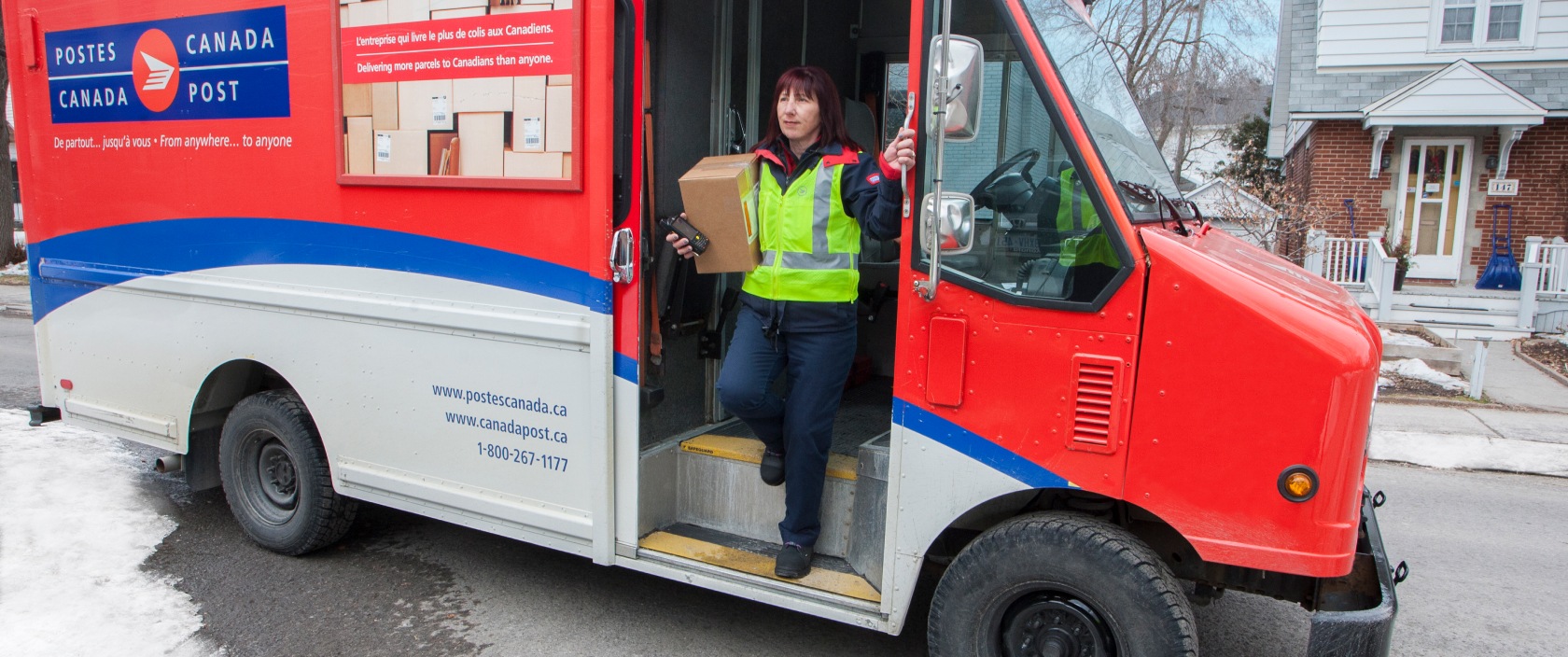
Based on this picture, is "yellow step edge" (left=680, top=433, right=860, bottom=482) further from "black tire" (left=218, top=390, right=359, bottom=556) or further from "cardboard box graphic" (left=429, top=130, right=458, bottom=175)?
"black tire" (left=218, top=390, right=359, bottom=556)

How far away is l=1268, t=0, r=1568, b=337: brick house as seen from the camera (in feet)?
48.3

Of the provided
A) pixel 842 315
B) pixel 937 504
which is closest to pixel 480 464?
pixel 842 315

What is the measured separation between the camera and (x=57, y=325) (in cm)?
515

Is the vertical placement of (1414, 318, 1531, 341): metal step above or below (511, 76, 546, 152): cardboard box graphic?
below

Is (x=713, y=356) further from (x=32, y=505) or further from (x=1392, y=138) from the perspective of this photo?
(x=1392, y=138)

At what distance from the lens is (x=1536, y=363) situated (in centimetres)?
1083

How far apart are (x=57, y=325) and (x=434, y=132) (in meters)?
2.86

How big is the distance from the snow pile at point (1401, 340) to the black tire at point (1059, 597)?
29.8 feet

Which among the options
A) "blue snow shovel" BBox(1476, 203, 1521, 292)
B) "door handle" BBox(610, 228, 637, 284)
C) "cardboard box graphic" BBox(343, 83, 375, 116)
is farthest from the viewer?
"blue snow shovel" BBox(1476, 203, 1521, 292)

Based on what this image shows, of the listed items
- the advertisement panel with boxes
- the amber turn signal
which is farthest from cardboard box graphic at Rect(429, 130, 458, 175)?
the amber turn signal

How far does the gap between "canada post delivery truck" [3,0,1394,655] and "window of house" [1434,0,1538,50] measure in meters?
14.5

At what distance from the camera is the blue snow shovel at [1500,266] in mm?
14695

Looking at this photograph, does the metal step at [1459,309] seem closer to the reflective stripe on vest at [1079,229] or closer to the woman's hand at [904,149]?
the reflective stripe on vest at [1079,229]

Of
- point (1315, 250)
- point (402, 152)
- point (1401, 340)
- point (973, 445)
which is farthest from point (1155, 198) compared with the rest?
point (1315, 250)
